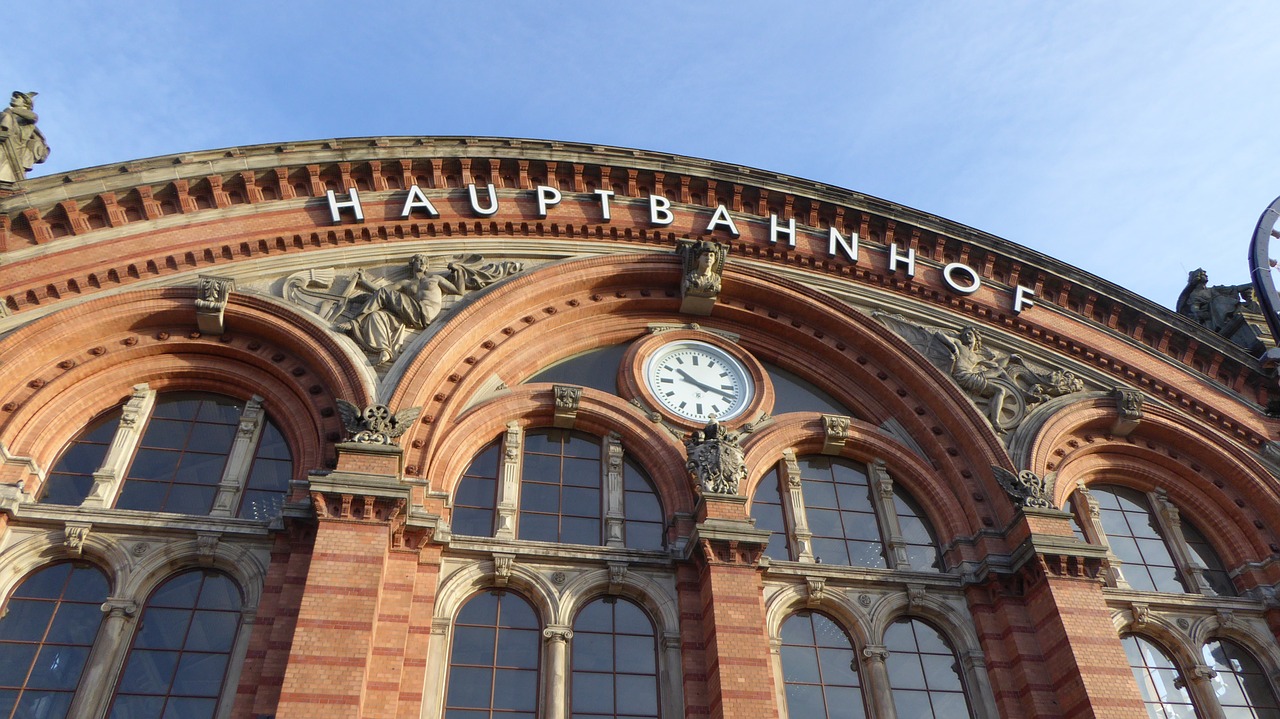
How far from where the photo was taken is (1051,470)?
66.0ft

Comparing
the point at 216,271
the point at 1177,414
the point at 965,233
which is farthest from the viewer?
the point at 965,233

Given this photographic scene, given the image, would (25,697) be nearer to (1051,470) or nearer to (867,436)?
(867,436)

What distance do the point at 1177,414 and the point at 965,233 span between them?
590cm

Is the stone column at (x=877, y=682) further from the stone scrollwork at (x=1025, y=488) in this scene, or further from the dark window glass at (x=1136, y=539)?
the dark window glass at (x=1136, y=539)

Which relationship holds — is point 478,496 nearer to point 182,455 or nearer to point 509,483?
point 509,483

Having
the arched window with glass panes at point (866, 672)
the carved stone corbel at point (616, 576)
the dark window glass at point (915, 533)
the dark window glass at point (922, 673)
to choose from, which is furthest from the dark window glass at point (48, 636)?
the dark window glass at point (915, 533)

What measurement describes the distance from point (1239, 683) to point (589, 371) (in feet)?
43.0

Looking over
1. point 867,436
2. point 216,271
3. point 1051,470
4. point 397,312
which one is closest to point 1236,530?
point 1051,470

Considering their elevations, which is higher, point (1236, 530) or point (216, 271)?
point (216, 271)

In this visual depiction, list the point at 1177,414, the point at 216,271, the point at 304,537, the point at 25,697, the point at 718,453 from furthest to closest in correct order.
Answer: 1. the point at 1177,414
2. the point at 216,271
3. the point at 718,453
4. the point at 304,537
5. the point at 25,697

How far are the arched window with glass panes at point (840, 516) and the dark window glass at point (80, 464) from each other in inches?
443

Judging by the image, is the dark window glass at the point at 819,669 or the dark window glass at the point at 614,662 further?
the dark window glass at the point at 819,669

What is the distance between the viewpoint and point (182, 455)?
1723 centimetres

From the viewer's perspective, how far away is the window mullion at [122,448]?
16.2 metres
